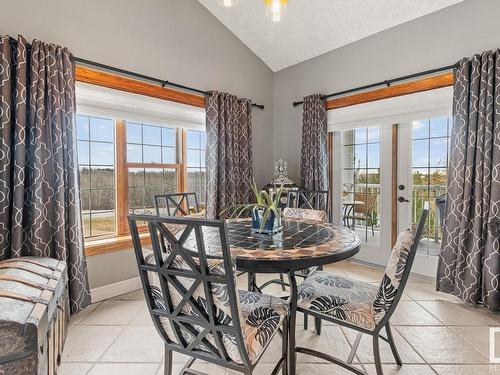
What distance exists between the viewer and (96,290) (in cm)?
269

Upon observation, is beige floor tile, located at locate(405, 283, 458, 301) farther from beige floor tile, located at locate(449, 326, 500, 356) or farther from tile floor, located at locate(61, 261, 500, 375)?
beige floor tile, located at locate(449, 326, 500, 356)

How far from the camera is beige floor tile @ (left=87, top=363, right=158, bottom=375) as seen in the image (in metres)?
1.73

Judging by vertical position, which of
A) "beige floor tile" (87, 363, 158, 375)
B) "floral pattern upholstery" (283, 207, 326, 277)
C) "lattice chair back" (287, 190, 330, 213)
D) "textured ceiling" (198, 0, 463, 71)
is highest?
"textured ceiling" (198, 0, 463, 71)

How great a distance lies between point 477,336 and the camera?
2088 millimetres

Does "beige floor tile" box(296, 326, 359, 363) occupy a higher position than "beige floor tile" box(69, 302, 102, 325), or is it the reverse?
"beige floor tile" box(69, 302, 102, 325)

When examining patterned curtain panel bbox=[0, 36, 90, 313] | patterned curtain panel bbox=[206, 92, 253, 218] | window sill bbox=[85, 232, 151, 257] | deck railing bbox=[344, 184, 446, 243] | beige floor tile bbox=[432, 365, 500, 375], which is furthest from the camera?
patterned curtain panel bbox=[206, 92, 253, 218]

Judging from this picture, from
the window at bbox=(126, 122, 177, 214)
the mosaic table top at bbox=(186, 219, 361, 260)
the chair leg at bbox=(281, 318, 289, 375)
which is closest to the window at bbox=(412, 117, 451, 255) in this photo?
the mosaic table top at bbox=(186, 219, 361, 260)

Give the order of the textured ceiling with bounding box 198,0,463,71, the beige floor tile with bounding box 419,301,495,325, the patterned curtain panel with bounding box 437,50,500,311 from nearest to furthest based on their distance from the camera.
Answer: the beige floor tile with bounding box 419,301,495,325
the patterned curtain panel with bounding box 437,50,500,311
the textured ceiling with bounding box 198,0,463,71

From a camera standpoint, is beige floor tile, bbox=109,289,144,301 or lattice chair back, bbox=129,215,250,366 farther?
beige floor tile, bbox=109,289,144,301

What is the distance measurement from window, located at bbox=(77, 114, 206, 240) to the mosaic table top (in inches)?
47.9

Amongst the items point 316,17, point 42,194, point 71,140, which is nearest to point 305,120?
point 316,17

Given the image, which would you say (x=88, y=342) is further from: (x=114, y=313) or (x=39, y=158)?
(x=39, y=158)

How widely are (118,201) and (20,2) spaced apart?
182 centimetres

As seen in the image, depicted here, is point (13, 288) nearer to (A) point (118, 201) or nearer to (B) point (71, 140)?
(B) point (71, 140)
